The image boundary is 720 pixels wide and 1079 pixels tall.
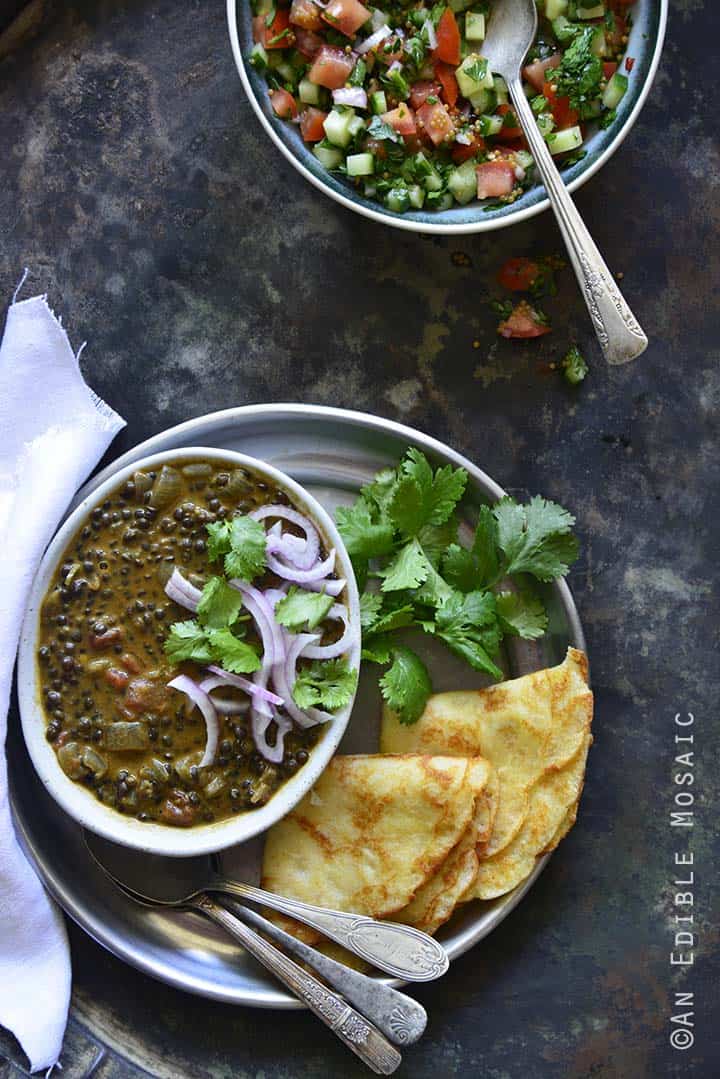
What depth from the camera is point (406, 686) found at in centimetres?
357

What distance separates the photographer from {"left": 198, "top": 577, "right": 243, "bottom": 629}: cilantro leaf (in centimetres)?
322

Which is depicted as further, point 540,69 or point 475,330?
point 475,330

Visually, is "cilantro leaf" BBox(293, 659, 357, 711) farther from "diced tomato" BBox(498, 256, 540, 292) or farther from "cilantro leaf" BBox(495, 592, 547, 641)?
"diced tomato" BBox(498, 256, 540, 292)

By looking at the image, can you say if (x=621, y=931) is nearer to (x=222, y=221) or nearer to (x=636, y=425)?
(x=636, y=425)

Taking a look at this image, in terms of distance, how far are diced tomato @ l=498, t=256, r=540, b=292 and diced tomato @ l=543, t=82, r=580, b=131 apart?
0.52m

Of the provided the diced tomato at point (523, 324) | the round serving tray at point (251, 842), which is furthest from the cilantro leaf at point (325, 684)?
the diced tomato at point (523, 324)

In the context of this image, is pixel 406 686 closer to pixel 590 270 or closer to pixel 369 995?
pixel 369 995

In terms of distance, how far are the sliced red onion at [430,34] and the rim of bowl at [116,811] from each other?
1.62m

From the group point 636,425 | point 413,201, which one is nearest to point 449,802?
point 636,425

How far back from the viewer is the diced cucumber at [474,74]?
11.6 feet

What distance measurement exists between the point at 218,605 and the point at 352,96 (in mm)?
1850

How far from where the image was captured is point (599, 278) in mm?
3445

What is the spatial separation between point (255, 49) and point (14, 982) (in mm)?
3445

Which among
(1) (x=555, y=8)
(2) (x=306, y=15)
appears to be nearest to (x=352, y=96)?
(2) (x=306, y=15)
